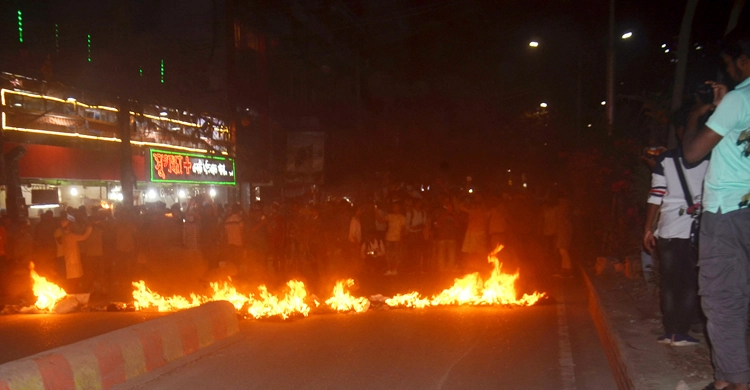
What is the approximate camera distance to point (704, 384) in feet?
16.0

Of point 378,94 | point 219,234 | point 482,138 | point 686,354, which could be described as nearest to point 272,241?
point 219,234

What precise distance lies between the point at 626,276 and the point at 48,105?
16609 millimetres

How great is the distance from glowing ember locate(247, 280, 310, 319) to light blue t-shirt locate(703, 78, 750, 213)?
7.13 metres

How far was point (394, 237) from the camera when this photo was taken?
51.2 feet

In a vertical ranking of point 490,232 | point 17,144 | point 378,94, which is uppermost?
point 378,94

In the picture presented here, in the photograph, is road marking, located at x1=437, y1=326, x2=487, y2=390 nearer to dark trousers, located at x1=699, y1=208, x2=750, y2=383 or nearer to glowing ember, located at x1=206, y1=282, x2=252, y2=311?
dark trousers, located at x1=699, y1=208, x2=750, y2=383

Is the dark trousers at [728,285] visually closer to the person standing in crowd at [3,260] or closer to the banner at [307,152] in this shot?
the person standing in crowd at [3,260]

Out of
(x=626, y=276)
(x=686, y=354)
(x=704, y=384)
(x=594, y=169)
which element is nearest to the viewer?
(x=704, y=384)

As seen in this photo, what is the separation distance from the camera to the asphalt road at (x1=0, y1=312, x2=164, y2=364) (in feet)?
28.6

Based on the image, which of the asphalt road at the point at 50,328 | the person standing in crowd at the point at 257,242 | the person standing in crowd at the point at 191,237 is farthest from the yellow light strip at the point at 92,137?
the asphalt road at the point at 50,328

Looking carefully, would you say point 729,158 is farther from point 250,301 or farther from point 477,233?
point 477,233

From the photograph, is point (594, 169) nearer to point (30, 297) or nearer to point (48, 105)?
point (30, 297)

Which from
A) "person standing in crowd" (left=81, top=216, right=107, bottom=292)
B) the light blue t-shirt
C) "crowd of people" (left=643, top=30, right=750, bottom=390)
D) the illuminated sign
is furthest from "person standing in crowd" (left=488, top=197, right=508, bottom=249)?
the illuminated sign

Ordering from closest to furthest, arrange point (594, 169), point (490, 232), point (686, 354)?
point (686, 354) < point (490, 232) < point (594, 169)
